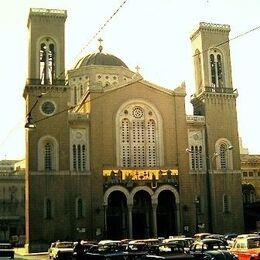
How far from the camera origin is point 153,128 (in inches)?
2055

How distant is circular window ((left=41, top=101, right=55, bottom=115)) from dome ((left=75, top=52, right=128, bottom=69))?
55.1 feet

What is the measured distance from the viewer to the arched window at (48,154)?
48.0m

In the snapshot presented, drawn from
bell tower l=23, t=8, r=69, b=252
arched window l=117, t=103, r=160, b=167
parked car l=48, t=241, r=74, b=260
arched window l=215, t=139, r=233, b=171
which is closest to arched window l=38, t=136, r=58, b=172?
bell tower l=23, t=8, r=69, b=252

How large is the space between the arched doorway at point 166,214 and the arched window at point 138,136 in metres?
3.33

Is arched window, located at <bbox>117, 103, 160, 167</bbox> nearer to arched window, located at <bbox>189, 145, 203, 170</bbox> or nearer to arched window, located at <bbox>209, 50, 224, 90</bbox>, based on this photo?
arched window, located at <bbox>189, 145, 203, 170</bbox>

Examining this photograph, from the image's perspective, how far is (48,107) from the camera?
49219 millimetres

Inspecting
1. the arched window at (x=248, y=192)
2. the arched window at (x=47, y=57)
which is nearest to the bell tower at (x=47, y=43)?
the arched window at (x=47, y=57)

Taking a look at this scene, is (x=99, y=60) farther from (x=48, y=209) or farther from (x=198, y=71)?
(x=48, y=209)

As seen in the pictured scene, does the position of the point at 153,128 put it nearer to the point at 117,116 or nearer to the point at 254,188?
the point at 117,116

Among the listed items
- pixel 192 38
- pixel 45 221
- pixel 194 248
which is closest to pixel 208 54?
pixel 192 38

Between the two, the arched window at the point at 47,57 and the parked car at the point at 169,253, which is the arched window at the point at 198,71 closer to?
the arched window at the point at 47,57

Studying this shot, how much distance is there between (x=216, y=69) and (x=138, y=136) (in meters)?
11.3

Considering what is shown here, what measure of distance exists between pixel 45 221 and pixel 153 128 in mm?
13658

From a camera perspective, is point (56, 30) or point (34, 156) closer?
point (34, 156)
